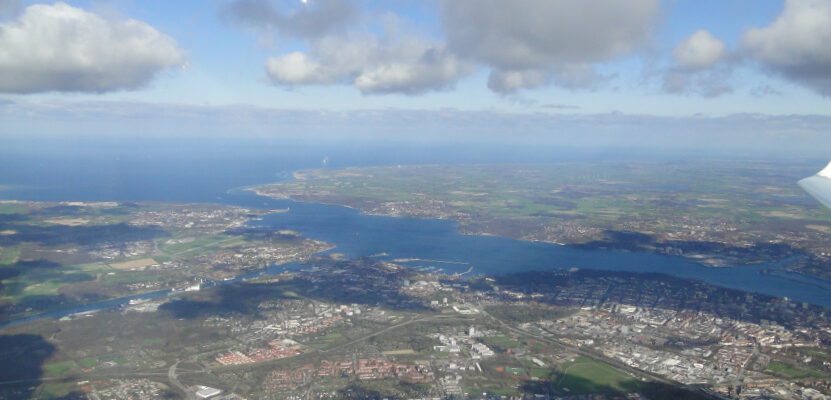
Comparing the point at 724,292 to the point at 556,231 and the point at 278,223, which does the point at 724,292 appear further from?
the point at 278,223

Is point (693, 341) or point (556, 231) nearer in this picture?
point (693, 341)

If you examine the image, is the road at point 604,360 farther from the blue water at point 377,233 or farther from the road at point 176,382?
the road at point 176,382

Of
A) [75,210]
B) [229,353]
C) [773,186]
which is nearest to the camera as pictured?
[229,353]

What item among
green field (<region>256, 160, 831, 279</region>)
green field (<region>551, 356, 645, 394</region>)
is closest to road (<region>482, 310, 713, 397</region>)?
green field (<region>551, 356, 645, 394</region>)

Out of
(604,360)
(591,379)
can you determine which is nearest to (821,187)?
(591,379)

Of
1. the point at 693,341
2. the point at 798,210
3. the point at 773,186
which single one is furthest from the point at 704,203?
the point at 693,341
